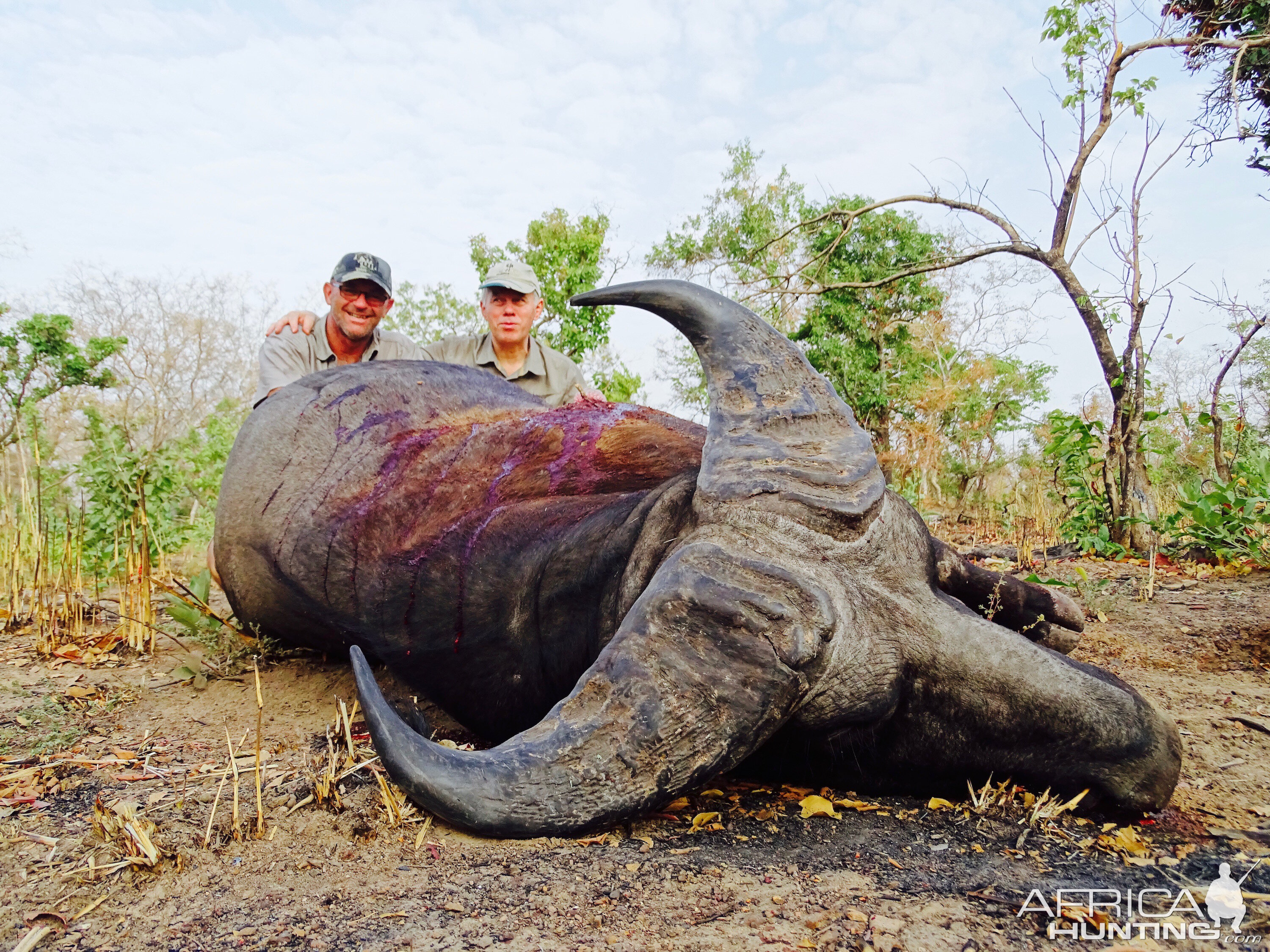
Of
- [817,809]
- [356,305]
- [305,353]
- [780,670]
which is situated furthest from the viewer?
[305,353]

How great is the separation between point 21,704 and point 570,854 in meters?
2.81

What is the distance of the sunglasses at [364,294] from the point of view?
4699mm

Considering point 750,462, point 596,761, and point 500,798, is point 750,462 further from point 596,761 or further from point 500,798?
point 500,798

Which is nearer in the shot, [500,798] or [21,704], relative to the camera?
[500,798]

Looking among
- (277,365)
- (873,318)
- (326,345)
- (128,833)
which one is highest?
(873,318)

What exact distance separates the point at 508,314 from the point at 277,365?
5.04 feet

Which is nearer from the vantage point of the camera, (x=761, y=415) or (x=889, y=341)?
(x=761, y=415)

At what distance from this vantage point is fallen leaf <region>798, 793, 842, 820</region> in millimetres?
1952

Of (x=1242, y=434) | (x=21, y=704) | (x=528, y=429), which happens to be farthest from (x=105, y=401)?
(x=1242, y=434)

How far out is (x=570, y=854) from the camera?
5.44ft

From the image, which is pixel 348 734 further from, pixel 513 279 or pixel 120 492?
pixel 120 492

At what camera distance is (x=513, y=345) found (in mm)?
5633

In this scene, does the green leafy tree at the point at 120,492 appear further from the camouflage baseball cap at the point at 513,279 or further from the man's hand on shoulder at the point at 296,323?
the camouflage baseball cap at the point at 513,279

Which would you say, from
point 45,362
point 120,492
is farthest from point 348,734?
point 45,362
